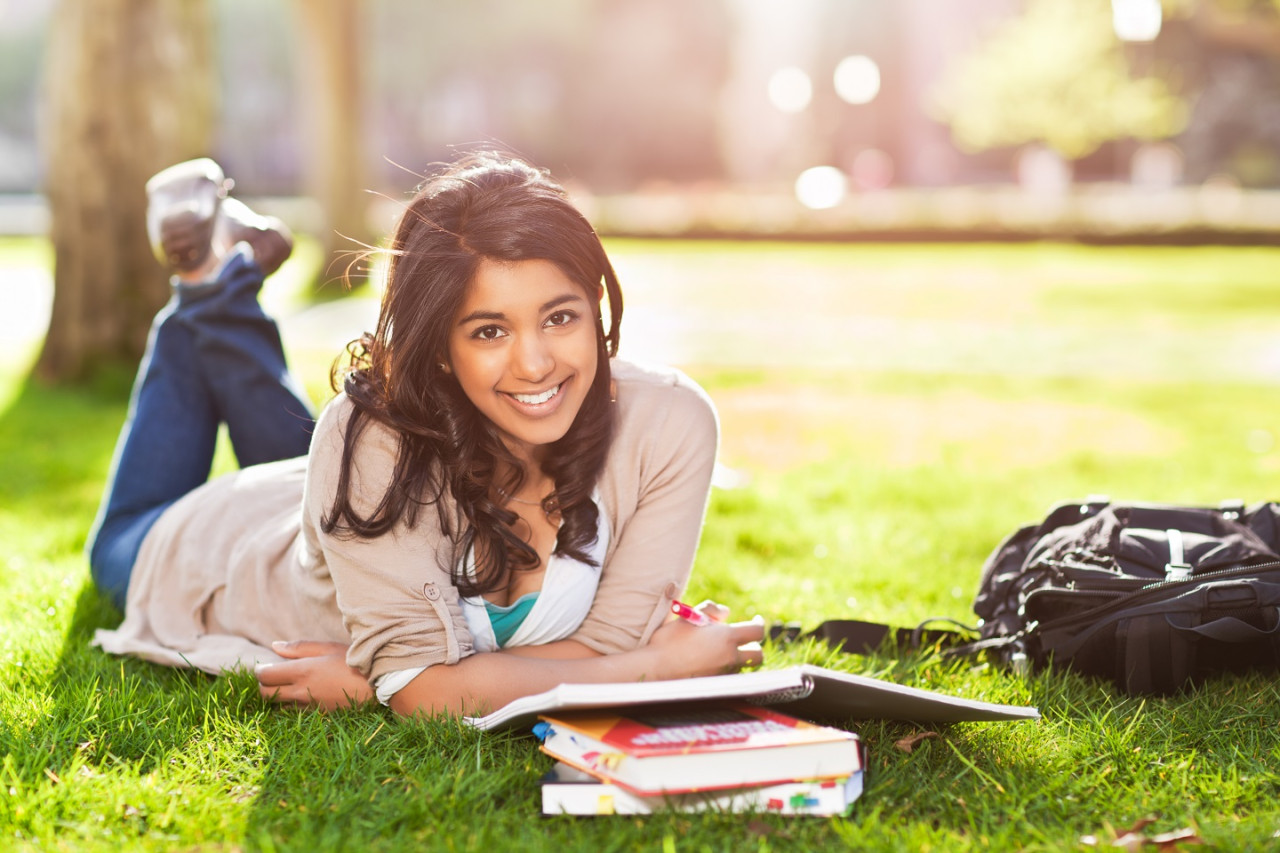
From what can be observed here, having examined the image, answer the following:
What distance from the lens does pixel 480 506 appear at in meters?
2.85

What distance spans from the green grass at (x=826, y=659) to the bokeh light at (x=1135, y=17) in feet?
31.3

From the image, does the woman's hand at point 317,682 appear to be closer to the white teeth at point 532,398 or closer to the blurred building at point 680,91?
the white teeth at point 532,398

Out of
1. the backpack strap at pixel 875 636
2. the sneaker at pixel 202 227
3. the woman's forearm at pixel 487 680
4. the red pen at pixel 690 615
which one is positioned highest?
the sneaker at pixel 202 227

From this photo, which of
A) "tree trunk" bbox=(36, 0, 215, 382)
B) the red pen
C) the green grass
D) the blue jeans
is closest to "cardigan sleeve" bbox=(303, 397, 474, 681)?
the green grass

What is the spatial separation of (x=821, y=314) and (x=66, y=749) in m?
11.0

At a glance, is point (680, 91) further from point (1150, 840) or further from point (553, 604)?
point (1150, 840)

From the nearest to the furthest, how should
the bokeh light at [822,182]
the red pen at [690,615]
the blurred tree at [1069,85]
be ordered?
the red pen at [690,615], the blurred tree at [1069,85], the bokeh light at [822,182]

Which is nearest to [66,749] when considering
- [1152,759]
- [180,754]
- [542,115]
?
[180,754]

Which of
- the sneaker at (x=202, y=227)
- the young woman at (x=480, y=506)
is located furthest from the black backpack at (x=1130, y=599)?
the sneaker at (x=202, y=227)

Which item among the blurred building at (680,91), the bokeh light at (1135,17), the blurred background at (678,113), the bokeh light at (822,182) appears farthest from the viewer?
the bokeh light at (822,182)

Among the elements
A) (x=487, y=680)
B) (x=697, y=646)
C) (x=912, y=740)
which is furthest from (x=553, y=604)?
(x=912, y=740)

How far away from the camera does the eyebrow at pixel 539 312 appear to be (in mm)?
2645

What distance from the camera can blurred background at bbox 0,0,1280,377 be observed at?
314 inches

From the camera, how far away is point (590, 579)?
9.64 ft
